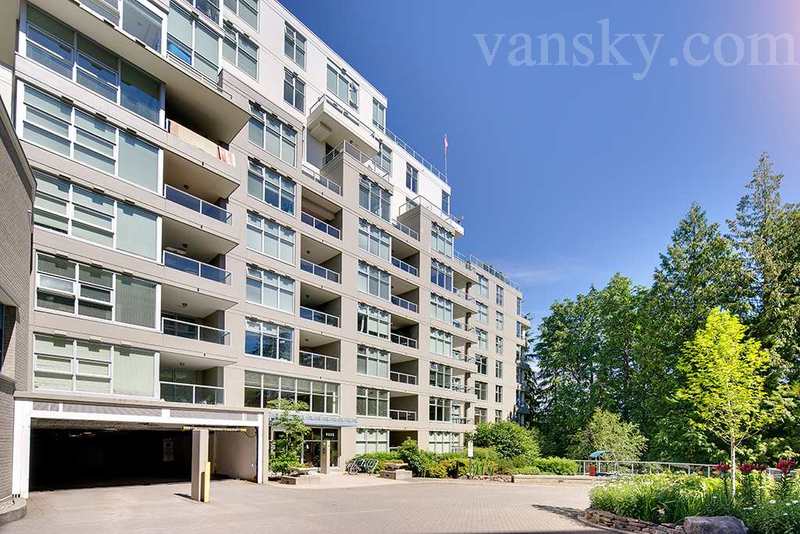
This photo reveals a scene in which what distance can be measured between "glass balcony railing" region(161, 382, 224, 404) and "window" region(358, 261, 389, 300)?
42.9 ft

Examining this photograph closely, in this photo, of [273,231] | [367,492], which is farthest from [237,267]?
[367,492]

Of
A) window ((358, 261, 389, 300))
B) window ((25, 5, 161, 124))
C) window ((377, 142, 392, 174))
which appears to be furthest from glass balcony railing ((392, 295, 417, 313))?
window ((25, 5, 161, 124))

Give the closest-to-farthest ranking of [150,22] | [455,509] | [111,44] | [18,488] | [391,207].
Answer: [18,488] → [455,509] → [111,44] → [150,22] → [391,207]

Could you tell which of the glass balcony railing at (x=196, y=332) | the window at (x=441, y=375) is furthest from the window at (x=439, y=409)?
the glass balcony railing at (x=196, y=332)

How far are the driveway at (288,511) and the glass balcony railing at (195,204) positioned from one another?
11181mm

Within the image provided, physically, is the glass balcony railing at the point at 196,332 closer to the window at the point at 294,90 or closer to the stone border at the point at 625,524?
the window at the point at 294,90

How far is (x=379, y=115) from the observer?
43.8 metres

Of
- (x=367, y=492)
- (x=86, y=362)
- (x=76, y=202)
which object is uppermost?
(x=76, y=202)

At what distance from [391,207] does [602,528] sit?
1227 inches

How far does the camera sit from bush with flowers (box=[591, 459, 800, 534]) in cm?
1245

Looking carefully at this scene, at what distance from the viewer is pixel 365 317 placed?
37438 millimetres

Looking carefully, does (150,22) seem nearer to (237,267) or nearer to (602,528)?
(237,267)

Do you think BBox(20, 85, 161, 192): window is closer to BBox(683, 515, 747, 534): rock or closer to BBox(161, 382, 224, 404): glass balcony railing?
BBox(161, 382, 224, 404): glass balcony railing

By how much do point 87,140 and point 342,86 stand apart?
22653mm
